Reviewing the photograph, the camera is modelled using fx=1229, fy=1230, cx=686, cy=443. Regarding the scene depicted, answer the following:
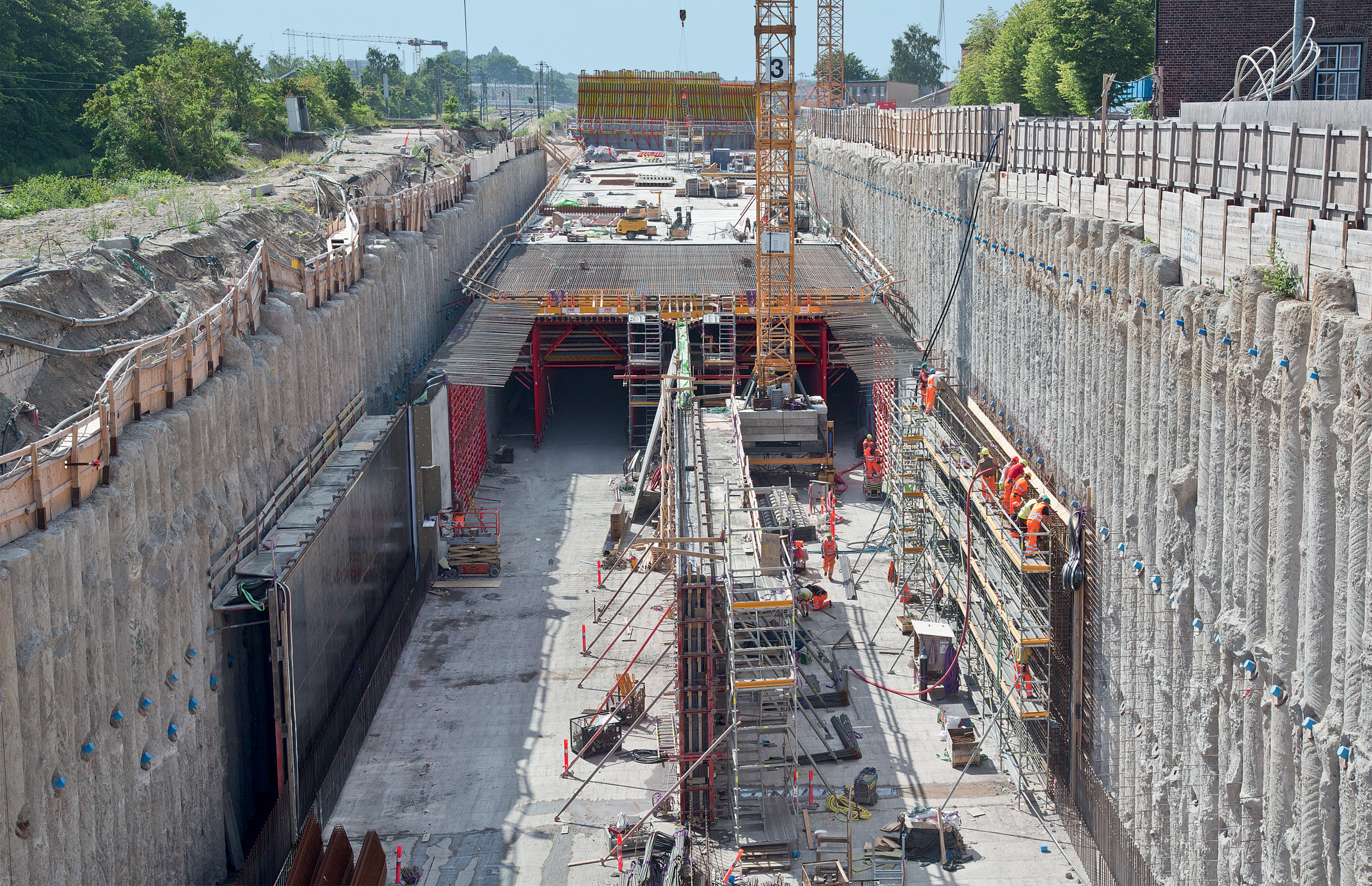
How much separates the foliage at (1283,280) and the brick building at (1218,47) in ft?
73.4

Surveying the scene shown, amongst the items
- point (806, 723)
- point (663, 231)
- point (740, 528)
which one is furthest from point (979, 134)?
point (663, 231)

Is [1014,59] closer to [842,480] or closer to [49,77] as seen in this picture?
[842,480]

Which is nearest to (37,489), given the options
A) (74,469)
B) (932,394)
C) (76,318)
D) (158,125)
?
(74,469)

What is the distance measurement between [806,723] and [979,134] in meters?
15.5

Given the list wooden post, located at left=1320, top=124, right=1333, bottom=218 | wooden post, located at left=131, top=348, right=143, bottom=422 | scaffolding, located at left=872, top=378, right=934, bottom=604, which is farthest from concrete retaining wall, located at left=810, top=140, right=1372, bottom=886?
wooden post, located at left=131, top=348, right=143, bottom=422

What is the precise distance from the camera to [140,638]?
15.4 meters

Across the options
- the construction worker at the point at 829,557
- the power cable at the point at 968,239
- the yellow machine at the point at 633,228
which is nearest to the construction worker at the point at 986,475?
the construction worker at the point at 829,557

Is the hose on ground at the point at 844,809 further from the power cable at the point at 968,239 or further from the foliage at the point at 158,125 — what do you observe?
the foliage at the point at 158,125

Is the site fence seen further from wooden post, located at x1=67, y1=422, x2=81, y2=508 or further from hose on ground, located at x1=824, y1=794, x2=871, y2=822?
wooden post, located at x1=67, y1=422, x2=81, y2=508

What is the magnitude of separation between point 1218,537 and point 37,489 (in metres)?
13.0

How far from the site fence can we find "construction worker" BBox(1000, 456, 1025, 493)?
443 centimetres

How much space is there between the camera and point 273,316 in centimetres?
2327

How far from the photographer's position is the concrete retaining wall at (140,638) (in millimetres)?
12617

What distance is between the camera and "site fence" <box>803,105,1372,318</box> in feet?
41.4
